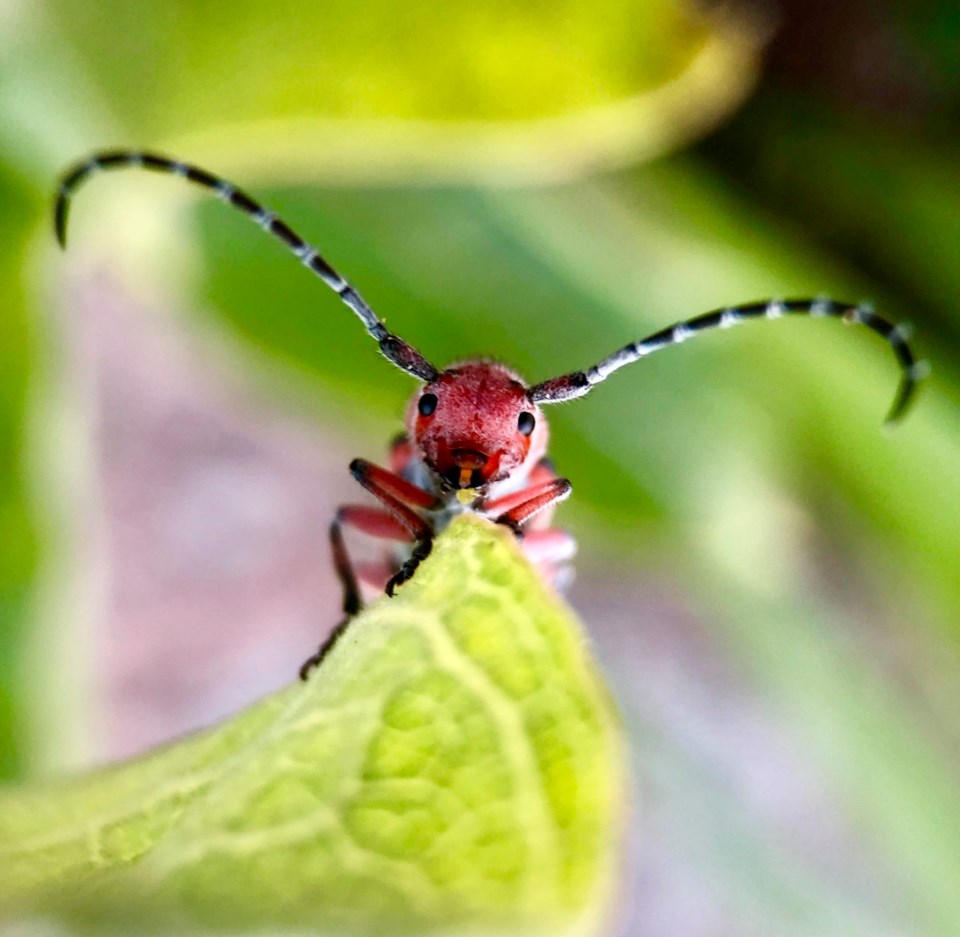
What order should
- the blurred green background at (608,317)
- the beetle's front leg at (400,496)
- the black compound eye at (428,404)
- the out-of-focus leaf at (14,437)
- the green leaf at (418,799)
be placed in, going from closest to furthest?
the green leaf at (418,799) < the beetle's front leg at (400,496) < the black compound eye at (428,404) < the out-of-focus leaf at (14,437) < the blurred green background at (608,317)

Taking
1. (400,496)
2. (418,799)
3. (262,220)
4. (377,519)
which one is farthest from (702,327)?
(418,799)

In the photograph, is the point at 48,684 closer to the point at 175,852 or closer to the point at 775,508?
the point at 175,852

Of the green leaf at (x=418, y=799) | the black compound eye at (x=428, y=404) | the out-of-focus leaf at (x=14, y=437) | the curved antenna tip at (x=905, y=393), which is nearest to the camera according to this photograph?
the green leaf at (x=418, y=799)

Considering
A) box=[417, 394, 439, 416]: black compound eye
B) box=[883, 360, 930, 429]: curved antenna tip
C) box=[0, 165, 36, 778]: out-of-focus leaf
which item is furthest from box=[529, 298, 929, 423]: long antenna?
box=[0, 165, 36, 778]: out-of-focus leaf

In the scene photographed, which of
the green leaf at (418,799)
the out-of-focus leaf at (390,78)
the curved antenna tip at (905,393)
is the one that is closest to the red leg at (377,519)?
the green leaf at (418,799)

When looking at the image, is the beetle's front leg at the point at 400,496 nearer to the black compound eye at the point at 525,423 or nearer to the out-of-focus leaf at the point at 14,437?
the black compound eye at the point at 525,423

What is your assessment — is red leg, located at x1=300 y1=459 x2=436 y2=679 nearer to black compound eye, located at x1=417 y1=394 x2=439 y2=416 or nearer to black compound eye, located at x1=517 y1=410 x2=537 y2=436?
black compound eye, located at x1=417 y1=394 x2=439 y2=416
